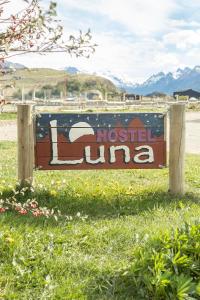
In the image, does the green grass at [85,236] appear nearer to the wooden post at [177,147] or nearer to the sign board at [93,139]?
the wooden post at [177,147]

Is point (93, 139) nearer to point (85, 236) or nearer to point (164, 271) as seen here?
point (85, 236)

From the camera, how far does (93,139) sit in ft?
24.3

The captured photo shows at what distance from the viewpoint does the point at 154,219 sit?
6098 millimetres

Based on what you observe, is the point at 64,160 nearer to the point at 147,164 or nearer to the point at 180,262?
the point at 147,164

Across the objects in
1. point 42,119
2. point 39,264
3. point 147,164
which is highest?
point 42,119

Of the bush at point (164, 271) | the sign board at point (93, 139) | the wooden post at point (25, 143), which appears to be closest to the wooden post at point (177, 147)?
the sign board at point (93, 139)

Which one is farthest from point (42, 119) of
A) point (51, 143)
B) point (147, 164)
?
point (147, 164)

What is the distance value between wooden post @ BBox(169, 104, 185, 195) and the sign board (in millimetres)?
231

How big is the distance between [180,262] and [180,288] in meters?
0.34

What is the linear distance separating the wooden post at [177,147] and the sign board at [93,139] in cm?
23

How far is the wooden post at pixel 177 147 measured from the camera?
7312 millimetres

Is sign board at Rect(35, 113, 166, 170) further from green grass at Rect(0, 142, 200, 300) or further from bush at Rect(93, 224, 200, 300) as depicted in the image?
bush at Rect(93, 224, 200, 300)

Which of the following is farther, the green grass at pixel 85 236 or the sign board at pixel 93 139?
the sign board at pixel 93 139

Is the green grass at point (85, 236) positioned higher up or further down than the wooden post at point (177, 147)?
further down
